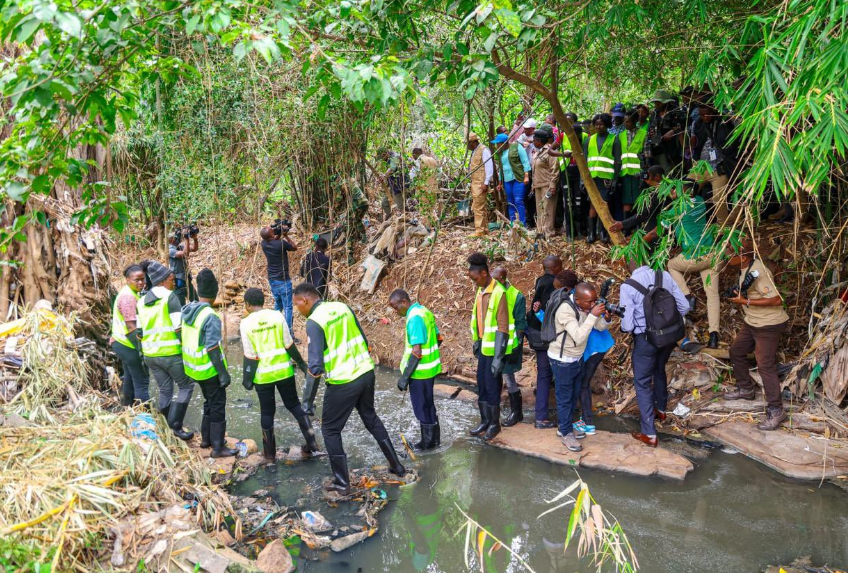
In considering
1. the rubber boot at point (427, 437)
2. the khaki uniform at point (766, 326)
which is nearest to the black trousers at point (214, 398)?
the rubber boot at point (427, 437)

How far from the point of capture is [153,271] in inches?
244

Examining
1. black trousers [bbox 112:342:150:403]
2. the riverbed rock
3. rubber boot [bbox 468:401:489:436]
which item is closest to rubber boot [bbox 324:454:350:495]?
the riverbed rock

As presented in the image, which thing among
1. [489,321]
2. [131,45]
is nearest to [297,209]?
[489,321]

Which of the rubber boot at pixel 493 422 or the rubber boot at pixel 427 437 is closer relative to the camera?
the rubber boot at pixel 427 437

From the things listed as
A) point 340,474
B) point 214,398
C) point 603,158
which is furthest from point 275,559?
point 603,158

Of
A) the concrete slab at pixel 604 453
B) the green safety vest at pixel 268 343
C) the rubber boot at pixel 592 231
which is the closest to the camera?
the concrete slab at pixel 604 453

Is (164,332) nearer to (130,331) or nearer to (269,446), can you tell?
(130,331)

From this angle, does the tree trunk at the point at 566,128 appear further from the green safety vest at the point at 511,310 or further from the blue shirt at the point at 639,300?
the green safety vest at the point at 511,310

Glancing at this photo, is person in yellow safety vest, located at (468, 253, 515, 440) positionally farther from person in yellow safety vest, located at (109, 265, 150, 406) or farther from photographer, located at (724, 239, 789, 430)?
person in yellow safety vest, located at (109, 265, 150, 406)

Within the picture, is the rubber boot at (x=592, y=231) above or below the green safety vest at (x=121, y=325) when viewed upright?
above

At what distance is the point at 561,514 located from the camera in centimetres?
496

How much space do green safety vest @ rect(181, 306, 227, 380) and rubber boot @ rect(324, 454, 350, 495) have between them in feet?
5.10

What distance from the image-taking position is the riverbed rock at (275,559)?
4113mm

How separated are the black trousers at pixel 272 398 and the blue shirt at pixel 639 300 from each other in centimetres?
336
